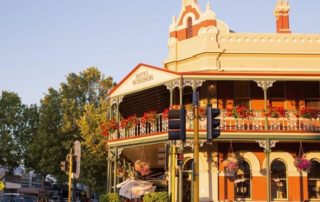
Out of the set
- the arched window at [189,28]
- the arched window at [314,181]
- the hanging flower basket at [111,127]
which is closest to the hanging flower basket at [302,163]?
the arched window at [314,181]

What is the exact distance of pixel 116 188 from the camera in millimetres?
25422

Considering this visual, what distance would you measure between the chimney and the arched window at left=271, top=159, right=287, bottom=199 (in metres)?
8.95

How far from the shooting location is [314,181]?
23.4 metres

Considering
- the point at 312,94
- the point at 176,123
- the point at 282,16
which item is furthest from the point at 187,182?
the point at 176,123

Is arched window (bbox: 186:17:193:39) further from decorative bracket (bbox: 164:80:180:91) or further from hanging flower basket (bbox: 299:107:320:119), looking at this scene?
hanging flower basket (bbox: 299:107:320:119)

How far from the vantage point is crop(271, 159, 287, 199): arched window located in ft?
76.0

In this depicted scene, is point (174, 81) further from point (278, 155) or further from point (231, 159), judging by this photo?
point (278, 155)

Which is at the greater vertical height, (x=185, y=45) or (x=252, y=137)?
(x=185, y=45)

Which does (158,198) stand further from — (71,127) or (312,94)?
(71,127)

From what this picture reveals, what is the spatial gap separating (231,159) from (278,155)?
2748mm

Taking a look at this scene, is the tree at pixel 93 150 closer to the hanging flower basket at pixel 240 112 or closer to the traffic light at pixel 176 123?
the hanging flower basket at pixel 240 112

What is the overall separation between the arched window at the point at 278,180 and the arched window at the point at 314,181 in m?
1.23

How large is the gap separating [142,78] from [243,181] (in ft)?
23.6

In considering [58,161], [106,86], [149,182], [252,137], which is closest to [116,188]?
[149,182]
